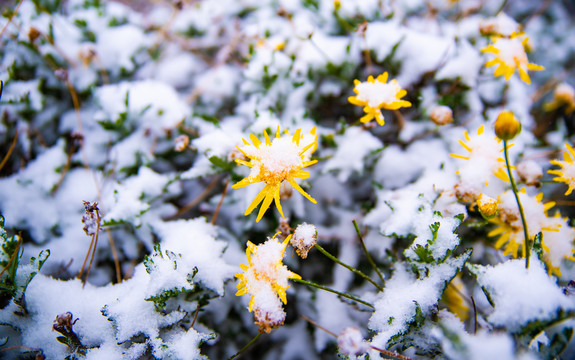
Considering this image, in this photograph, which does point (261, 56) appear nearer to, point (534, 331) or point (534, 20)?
point (534, 331)

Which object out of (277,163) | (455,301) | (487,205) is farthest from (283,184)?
(455,301)

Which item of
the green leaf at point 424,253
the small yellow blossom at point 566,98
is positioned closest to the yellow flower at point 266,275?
the green leaf at point 424,253

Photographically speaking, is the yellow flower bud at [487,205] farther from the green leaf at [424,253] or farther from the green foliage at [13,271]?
Answer: the green foliage at [13,271]

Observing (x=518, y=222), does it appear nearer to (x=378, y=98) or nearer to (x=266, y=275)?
(x=378, y=98)

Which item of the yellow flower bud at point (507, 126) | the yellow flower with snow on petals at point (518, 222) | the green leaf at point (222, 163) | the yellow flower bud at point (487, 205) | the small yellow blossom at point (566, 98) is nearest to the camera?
the yellow flower bud at point (507, 126)

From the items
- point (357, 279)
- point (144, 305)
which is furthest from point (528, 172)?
point (144, 305)

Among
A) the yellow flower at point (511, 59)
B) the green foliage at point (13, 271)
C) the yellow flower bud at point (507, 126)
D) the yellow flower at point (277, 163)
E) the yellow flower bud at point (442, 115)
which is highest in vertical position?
the yellow flower at point (511, 59)
